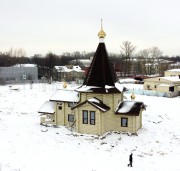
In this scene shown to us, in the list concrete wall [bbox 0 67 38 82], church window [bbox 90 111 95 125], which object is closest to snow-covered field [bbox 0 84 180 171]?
church window [bbox 90 111 95 125]

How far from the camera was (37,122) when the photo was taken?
27.0 meters

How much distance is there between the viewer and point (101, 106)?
23609mm

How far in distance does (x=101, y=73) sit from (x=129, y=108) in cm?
379

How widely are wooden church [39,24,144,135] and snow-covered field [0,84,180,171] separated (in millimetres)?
871

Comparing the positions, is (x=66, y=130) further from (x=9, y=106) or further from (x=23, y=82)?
(x=23, y=82)

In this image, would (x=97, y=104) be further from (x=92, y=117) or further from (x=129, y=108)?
(x=129, y=108)

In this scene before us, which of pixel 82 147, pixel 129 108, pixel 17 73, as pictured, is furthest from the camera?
pixel 17 73

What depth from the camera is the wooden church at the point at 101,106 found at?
2361 centimetres

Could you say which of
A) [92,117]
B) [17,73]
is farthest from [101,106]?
[17,73]

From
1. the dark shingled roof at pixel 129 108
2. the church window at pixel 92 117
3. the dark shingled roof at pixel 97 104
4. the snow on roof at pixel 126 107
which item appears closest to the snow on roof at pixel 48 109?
the dark shingled roof at pixel 97 104

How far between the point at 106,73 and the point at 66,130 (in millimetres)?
5948

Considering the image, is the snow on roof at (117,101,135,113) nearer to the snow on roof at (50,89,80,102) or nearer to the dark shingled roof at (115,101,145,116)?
the dark shingled roof at (115,101,145,116)

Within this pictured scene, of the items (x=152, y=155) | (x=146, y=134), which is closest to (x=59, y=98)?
(x=146, y=134)

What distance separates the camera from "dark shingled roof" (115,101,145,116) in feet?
78.6
